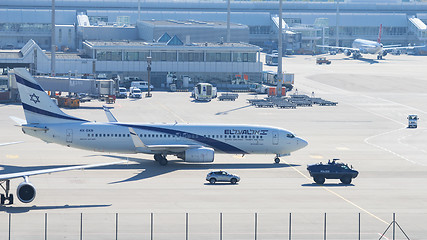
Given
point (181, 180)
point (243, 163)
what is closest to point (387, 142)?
point (243, 163)

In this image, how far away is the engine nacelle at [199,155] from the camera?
75.8m

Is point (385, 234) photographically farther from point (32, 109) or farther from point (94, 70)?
point (94, 70)

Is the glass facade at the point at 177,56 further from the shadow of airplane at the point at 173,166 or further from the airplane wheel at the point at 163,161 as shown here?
the airplane wheel at the point at 163,161

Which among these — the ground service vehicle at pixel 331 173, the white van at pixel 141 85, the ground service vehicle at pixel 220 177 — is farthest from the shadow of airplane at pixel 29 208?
the white van at pixel 141 85

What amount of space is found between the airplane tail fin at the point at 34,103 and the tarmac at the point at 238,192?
14.0ft

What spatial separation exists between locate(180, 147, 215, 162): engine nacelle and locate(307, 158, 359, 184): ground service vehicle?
10126mm

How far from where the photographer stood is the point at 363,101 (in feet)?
467

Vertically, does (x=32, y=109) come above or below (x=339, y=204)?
above

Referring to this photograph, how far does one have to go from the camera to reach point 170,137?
76.9 meters

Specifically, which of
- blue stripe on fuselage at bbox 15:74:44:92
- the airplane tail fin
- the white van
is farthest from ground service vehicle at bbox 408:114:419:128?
the white van

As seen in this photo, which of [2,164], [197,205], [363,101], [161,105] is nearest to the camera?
[197,205]

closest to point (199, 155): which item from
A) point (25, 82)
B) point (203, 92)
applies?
point (25, 82)

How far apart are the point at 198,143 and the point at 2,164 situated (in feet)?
59.1

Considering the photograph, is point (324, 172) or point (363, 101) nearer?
point (324, 172)
